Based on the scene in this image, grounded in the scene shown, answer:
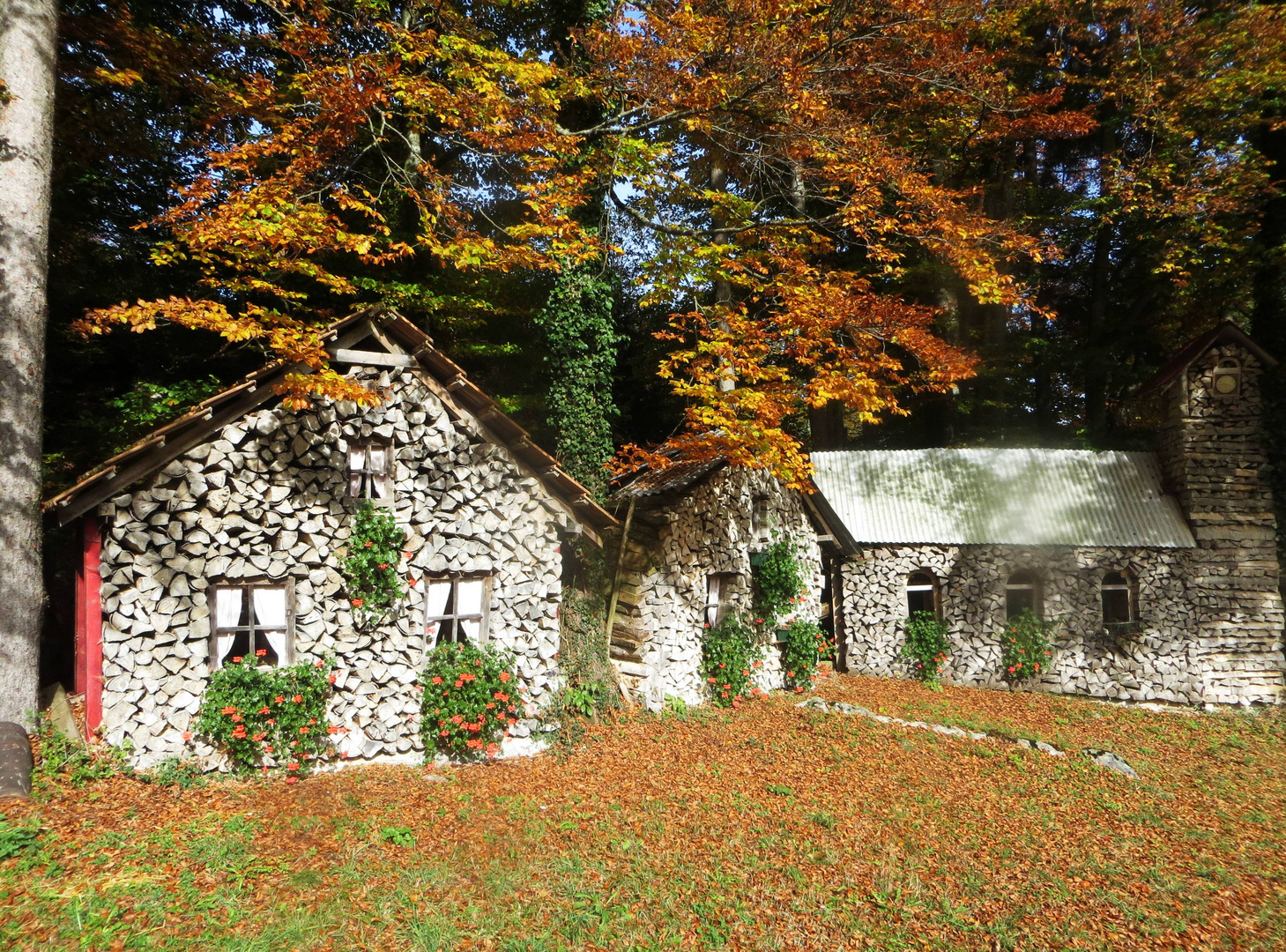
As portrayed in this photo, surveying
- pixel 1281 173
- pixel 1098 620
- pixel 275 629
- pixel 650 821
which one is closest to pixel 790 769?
pixel 650 821

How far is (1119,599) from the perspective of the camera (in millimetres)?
15977

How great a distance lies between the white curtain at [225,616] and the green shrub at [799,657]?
33.7 ft

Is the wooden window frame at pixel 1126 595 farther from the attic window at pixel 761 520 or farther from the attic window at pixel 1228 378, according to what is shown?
the attic window at pixel 761 520

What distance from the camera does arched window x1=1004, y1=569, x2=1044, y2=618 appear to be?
1619cm

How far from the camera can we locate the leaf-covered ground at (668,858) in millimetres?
5367

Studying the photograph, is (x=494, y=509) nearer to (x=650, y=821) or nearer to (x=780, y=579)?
(x=650, y=821)

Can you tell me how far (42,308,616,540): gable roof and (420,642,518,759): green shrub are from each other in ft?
8.19

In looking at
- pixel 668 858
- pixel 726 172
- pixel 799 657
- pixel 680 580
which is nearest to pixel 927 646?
pixel 799 657

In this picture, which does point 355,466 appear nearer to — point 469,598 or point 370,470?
point 370,470

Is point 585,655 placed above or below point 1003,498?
below

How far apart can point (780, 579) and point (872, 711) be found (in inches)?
120

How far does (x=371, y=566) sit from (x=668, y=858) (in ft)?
16.2

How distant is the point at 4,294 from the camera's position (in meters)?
7.14

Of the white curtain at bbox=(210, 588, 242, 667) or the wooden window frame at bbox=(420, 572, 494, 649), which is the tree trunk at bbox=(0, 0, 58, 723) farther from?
the wooden window frame at bbox=(420, 572, 494, 649)
